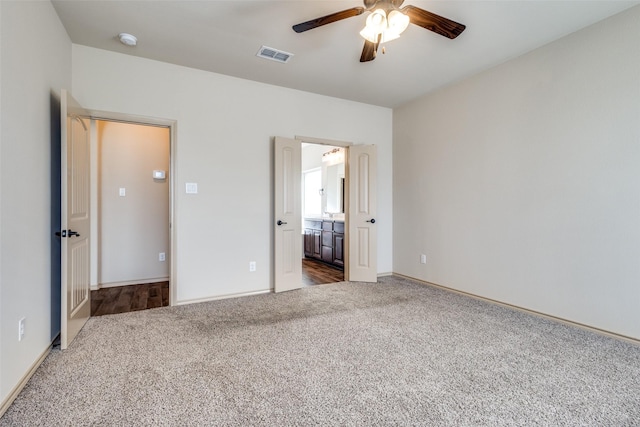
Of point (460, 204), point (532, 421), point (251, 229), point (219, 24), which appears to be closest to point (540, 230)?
point (460, 204)

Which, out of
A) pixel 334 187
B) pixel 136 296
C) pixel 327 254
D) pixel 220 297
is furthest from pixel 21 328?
pixel 334 187

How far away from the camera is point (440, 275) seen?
153 inches

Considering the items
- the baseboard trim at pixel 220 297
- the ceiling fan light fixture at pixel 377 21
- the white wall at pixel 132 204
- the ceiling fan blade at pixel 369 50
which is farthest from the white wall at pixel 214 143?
the ceiling fan light fixture at pixel 377 21

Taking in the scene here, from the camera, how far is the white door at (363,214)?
424 cm

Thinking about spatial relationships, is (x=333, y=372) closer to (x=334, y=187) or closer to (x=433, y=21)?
(x=433, y=21)

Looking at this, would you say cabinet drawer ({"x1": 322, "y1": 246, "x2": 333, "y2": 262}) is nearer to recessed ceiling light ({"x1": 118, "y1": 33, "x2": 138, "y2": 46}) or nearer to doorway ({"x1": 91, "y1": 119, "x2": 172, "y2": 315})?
doorway ({"x1": 91, "y1": 119, "x2": 172, "y2": 315})

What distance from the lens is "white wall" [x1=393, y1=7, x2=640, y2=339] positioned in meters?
2.38

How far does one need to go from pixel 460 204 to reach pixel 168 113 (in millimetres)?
3438

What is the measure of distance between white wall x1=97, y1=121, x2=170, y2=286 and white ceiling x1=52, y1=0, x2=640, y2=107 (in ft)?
4.79

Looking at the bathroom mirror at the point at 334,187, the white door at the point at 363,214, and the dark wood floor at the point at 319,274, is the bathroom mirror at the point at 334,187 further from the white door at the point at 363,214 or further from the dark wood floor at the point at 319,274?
the white door at the point at 363,214

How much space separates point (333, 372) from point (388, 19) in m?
2.26

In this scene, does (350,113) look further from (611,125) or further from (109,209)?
(109,209)

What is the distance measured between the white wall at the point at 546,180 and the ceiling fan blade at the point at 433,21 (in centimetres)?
140

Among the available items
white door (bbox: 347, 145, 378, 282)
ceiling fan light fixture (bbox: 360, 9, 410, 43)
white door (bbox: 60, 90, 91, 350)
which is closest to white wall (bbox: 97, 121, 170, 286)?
white door (bbox: 60, 90, 91, 350)
